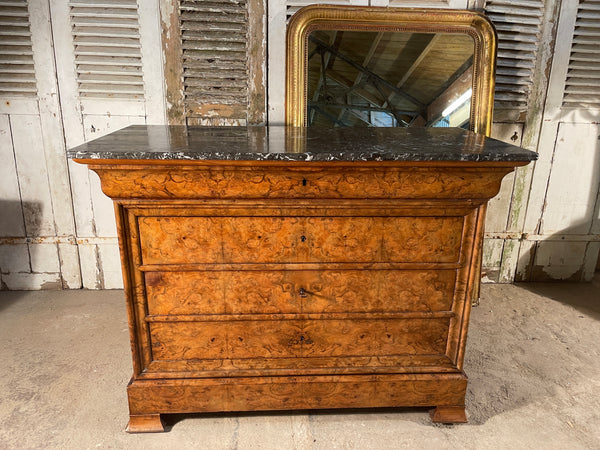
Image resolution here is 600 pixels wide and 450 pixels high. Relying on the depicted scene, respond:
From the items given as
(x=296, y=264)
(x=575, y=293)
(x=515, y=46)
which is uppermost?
(x=515, y=46)

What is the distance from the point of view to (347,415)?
2.12m

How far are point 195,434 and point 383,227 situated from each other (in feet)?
4.02

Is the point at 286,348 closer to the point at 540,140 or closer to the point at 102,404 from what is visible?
the point at 102,404

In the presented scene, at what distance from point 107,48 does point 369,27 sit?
5.31ft

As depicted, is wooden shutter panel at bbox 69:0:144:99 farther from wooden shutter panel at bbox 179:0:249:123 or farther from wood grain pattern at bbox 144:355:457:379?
wood grain pattern at bbox 144:355:457:379

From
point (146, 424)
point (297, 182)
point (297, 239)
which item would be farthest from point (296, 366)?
point (297, 182)

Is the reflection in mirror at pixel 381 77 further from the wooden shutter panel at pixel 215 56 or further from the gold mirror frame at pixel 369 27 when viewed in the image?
the wooden shutter panel at pixel 215 56

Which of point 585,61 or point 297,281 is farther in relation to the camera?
point 585,61

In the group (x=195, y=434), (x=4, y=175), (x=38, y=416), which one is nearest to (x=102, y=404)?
(x=38, y=416)

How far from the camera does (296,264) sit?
6.19ft

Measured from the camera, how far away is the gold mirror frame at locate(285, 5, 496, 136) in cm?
273

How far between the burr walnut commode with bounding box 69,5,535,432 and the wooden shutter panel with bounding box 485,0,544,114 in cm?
115

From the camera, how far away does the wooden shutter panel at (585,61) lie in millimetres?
2936

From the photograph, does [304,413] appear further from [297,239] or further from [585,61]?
[585,61]
